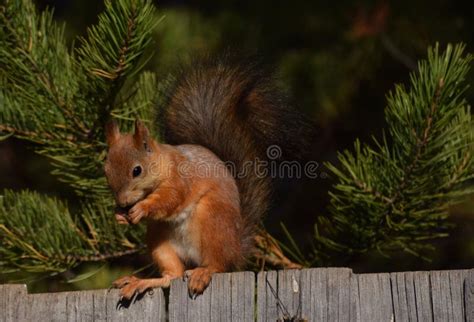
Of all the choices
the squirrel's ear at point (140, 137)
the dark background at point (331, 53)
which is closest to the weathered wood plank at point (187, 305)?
the squirrel's ear at point (140, 137)

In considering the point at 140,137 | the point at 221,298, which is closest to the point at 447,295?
the point at 221,298

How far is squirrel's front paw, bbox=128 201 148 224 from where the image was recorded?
6.54ft

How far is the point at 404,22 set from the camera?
10.1 feet

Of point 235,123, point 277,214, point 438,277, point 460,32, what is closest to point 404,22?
point 460,32

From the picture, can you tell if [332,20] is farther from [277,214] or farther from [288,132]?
[288,132]

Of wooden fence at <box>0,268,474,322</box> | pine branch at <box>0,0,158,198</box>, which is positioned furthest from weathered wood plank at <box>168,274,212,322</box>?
pine branch at <box>0,0,158,198</box>

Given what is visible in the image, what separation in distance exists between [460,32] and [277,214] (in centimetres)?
86

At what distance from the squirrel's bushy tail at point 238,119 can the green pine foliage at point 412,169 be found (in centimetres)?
21

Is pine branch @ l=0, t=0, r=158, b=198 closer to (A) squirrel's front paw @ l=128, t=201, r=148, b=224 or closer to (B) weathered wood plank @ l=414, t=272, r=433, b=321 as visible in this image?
(A) squirrel's front paw @ l=128, t=201, r=148, b=224

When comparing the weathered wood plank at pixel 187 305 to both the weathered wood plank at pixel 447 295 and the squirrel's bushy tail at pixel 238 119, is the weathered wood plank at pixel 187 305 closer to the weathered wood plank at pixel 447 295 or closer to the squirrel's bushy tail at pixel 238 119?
the weathered wood plank at pixel 447 295

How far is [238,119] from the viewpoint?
234cm

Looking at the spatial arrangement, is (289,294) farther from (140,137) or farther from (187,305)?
(140,137)

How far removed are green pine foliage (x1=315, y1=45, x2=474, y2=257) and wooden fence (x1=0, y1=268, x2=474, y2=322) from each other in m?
0.43

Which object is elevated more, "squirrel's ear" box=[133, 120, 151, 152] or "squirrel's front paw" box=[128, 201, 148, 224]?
"squirrel's ear" box=[133, 120, 151, 152]
